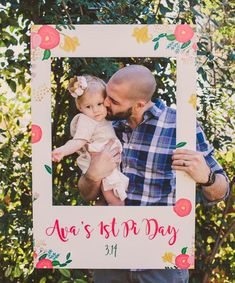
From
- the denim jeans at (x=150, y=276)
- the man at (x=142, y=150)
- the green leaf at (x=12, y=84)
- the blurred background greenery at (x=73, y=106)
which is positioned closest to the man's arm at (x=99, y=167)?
the man at (x=142, y=150)

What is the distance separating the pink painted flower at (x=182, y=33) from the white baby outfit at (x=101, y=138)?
0.23 metres

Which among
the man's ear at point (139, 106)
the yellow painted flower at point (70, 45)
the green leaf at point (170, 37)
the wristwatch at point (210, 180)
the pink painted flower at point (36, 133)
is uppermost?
the green leaf at point (170, 37)

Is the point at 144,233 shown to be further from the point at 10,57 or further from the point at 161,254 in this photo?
the point at 10,57

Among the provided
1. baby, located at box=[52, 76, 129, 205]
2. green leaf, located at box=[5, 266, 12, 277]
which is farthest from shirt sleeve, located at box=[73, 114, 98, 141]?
green leaf, located at box=[5, 266, 12, 277]

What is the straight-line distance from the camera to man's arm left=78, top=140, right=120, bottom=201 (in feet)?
4.33

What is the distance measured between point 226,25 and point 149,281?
983mm

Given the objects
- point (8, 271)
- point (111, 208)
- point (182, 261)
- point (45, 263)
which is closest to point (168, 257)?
point (182, 261)

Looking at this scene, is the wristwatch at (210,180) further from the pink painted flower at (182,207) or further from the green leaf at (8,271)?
the green leaf at (8,271)

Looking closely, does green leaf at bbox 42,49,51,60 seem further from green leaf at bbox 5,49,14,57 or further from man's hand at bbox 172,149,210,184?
green leaf at bbox 5,49,14,57

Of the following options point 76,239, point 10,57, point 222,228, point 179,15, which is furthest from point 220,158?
point 76,239

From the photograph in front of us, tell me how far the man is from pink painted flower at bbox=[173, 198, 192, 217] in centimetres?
2

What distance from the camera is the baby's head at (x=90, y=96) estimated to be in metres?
1.32

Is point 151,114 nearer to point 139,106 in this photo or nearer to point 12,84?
point 139,106

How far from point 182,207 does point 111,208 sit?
149mm
